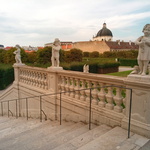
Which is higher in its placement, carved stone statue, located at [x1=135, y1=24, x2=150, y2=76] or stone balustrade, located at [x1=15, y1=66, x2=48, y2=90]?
carved stone statue, located at [x1=135, y1=24, x2=150, y2=76]

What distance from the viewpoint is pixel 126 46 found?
69.2m

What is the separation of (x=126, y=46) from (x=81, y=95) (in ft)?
228

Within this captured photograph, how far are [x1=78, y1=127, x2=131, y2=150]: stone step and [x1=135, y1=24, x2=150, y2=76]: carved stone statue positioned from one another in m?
1.38

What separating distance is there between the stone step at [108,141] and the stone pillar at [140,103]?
0.32 metres

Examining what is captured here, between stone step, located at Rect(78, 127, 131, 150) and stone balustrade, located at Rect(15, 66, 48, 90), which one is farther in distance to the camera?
stone balustrade, located at Rect(15, 66, 48, 90)

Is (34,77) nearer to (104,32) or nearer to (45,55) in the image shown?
(45,55)

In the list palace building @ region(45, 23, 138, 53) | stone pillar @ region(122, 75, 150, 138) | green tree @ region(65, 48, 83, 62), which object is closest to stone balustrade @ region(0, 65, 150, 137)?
stone pillar @ region(122, 75, 150, 138)

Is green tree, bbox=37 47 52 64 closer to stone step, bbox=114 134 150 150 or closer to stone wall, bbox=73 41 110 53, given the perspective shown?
stone step, bbox=114 134 150 150

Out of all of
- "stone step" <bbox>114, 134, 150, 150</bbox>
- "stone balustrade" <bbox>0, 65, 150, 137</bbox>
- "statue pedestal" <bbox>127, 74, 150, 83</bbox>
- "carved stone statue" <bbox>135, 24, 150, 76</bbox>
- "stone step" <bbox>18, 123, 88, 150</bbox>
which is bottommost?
"stone step" <bbox>18, 123, 88, 150</bbox>

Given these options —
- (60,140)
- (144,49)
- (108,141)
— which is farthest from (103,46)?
(108,141)

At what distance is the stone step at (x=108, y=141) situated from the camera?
2.85 metres

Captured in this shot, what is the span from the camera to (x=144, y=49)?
3.34m

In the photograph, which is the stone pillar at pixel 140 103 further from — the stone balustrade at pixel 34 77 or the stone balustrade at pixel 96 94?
the stone balustrade at pixel 34 77

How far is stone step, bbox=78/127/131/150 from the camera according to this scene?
2.85 metres
